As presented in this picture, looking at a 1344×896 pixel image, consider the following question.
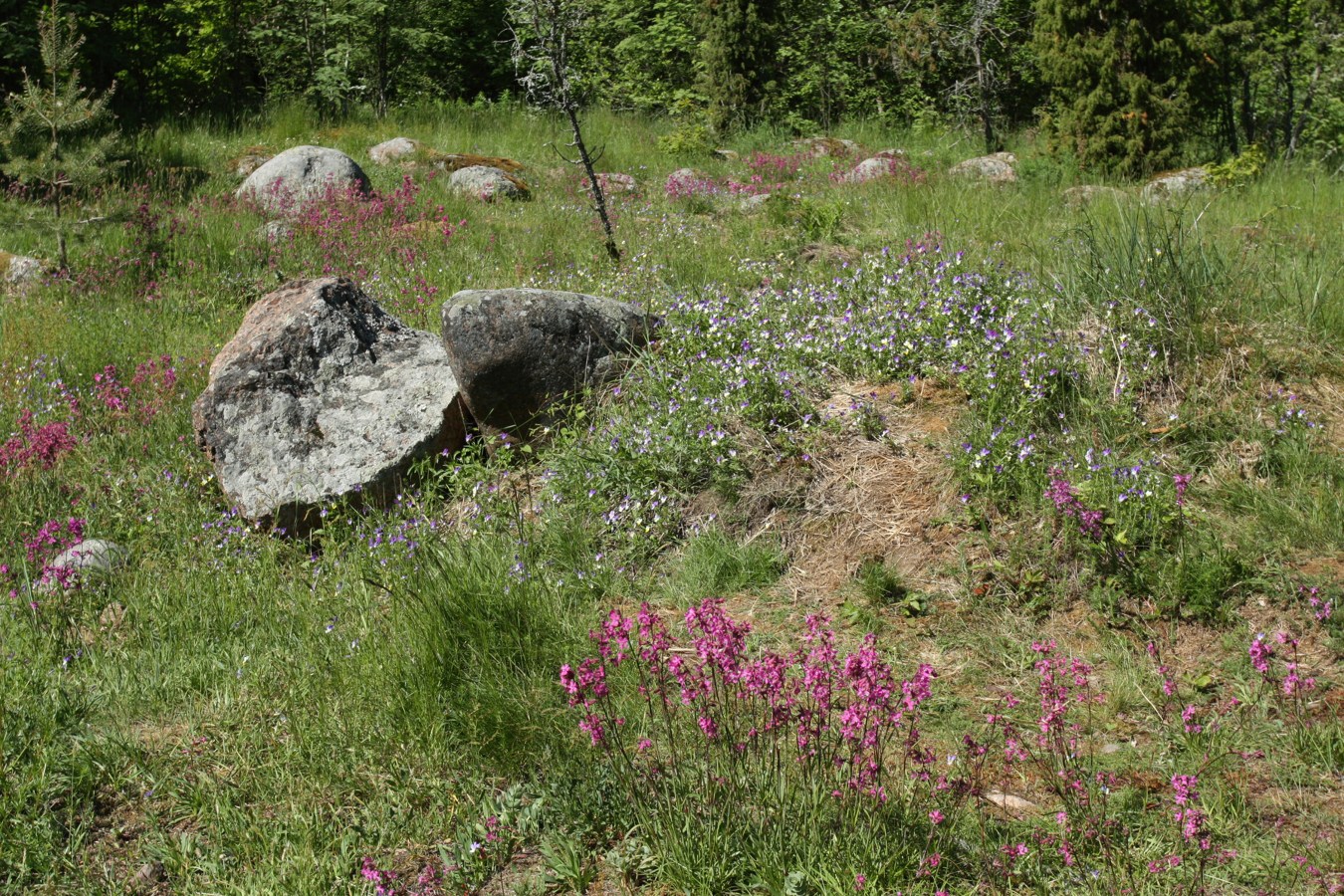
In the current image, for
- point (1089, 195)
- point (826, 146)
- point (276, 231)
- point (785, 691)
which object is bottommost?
point (276, 231)

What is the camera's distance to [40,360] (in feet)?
23.1

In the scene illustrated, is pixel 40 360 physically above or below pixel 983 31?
below

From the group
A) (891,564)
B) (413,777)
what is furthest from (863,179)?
(413,777)

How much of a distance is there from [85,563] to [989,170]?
9592mm

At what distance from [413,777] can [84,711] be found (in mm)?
1414

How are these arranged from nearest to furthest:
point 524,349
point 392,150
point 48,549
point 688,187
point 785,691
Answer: point 785,691 → point 48,549 → point 524,349 → point 688,187 → point 392,150

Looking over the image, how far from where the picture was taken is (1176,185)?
9664 mm

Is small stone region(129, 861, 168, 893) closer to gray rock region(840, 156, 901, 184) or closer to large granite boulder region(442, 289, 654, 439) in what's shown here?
large granite boulder region(442, 289, 654, 439)

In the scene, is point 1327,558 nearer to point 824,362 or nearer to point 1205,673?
point 1205,673

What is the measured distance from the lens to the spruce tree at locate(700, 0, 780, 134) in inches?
617

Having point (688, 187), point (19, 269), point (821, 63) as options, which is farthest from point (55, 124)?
point (821, 63)

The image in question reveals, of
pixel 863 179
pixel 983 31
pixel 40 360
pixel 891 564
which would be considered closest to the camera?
pixel 891 564

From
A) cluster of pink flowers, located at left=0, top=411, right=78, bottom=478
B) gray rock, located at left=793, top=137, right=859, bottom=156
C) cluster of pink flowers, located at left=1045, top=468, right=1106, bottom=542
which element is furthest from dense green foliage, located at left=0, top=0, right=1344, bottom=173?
cluster of pink flowers, located at left=0, top=411, right=78, bottom=478

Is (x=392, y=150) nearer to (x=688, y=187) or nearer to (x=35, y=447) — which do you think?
(x=688, y=187)
